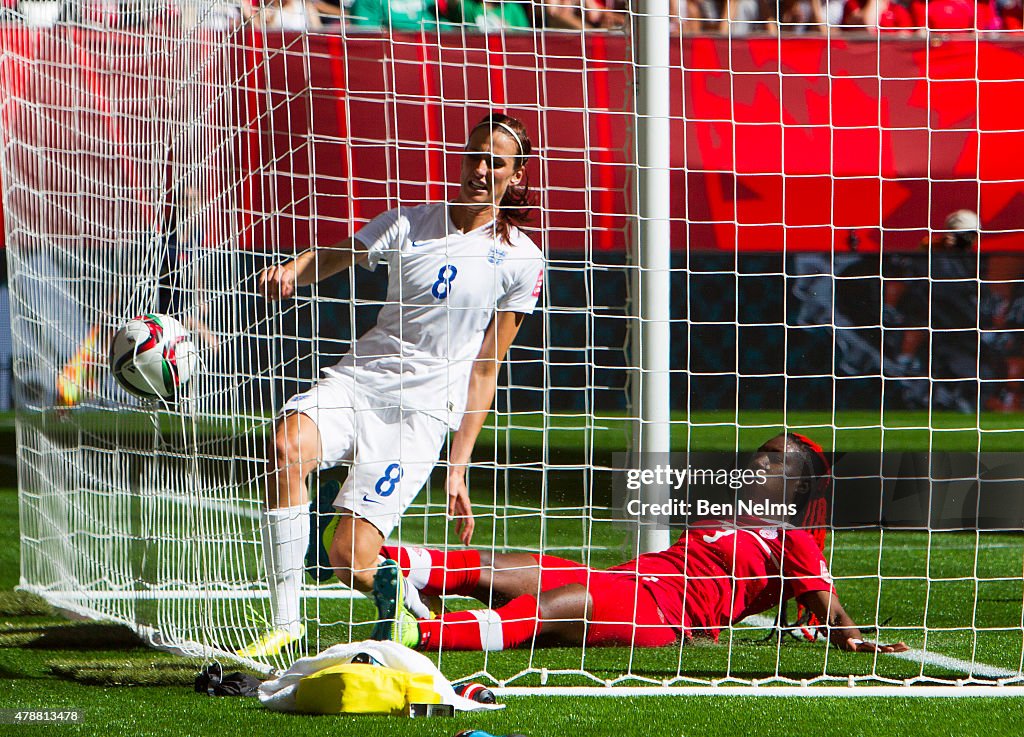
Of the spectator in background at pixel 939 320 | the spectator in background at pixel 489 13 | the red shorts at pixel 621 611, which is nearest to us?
the red shorts at pixel 621 611

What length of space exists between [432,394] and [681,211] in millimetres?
6753

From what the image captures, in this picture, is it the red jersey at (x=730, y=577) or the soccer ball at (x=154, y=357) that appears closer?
the soccer ball at (x=154, y=357)

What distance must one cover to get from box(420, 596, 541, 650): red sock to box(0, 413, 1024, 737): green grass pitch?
0.05 metres


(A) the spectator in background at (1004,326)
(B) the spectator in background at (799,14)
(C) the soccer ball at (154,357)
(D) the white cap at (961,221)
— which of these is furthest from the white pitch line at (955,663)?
(A) the spectator in background at (1004,326)

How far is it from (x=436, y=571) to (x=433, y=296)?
100 centimetres

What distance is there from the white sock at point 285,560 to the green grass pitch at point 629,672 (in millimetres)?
161

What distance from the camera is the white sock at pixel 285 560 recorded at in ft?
13.4

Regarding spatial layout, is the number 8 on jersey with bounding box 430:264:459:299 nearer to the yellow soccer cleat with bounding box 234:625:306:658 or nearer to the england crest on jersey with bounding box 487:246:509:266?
the england crest on jersey with bounding box 487:246:509:266

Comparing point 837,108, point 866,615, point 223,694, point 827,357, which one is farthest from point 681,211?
point 223,694

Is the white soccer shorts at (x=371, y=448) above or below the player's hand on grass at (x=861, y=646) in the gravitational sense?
above

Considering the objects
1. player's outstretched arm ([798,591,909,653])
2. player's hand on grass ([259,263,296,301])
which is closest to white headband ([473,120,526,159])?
player's hand on grass ([259,263,296,301])

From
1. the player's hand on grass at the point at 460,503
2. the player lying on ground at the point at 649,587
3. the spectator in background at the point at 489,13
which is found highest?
the spectator in background at the point at 489,13

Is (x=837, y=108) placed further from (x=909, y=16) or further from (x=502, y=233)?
(x=502, y=233)

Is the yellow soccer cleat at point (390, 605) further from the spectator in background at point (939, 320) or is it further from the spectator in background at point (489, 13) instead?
the spectator in background at point (939, 320)
